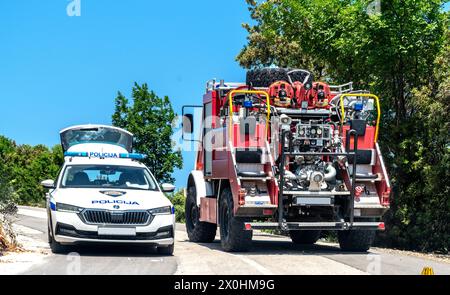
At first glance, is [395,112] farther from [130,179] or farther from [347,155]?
[130,179]

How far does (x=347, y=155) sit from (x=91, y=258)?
545 centimetres

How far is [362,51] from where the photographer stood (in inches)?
928

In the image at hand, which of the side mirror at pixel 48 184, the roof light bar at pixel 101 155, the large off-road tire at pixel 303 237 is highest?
the roof light bar at pixel 101 155

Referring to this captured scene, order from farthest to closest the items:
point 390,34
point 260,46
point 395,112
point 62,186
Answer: point 260,46, point 395,112, point 390,34, point 62,186

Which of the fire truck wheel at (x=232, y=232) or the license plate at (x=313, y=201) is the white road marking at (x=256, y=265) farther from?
the license plate at (x=313, y=201)

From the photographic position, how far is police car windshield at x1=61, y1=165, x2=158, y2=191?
15.7m

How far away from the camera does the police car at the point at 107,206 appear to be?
46.9ft

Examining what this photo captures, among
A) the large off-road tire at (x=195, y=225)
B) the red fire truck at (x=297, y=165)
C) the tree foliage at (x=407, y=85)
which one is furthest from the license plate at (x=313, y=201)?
the tree foliage at (x=407, y=85)

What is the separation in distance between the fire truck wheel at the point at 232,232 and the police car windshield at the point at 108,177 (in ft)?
4.82

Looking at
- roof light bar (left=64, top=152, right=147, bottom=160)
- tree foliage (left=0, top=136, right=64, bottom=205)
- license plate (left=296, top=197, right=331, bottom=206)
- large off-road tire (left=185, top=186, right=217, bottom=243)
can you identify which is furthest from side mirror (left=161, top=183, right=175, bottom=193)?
tree foliage (left=0, top=136, right=64, bottom=205)

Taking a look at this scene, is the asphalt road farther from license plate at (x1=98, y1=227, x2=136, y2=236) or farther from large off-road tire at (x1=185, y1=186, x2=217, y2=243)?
large off-road tire at (x1=185, y1=186, x2=217, y2=243)

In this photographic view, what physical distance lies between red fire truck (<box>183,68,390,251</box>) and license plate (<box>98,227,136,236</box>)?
2159 millimetres

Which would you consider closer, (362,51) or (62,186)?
(62,186)
